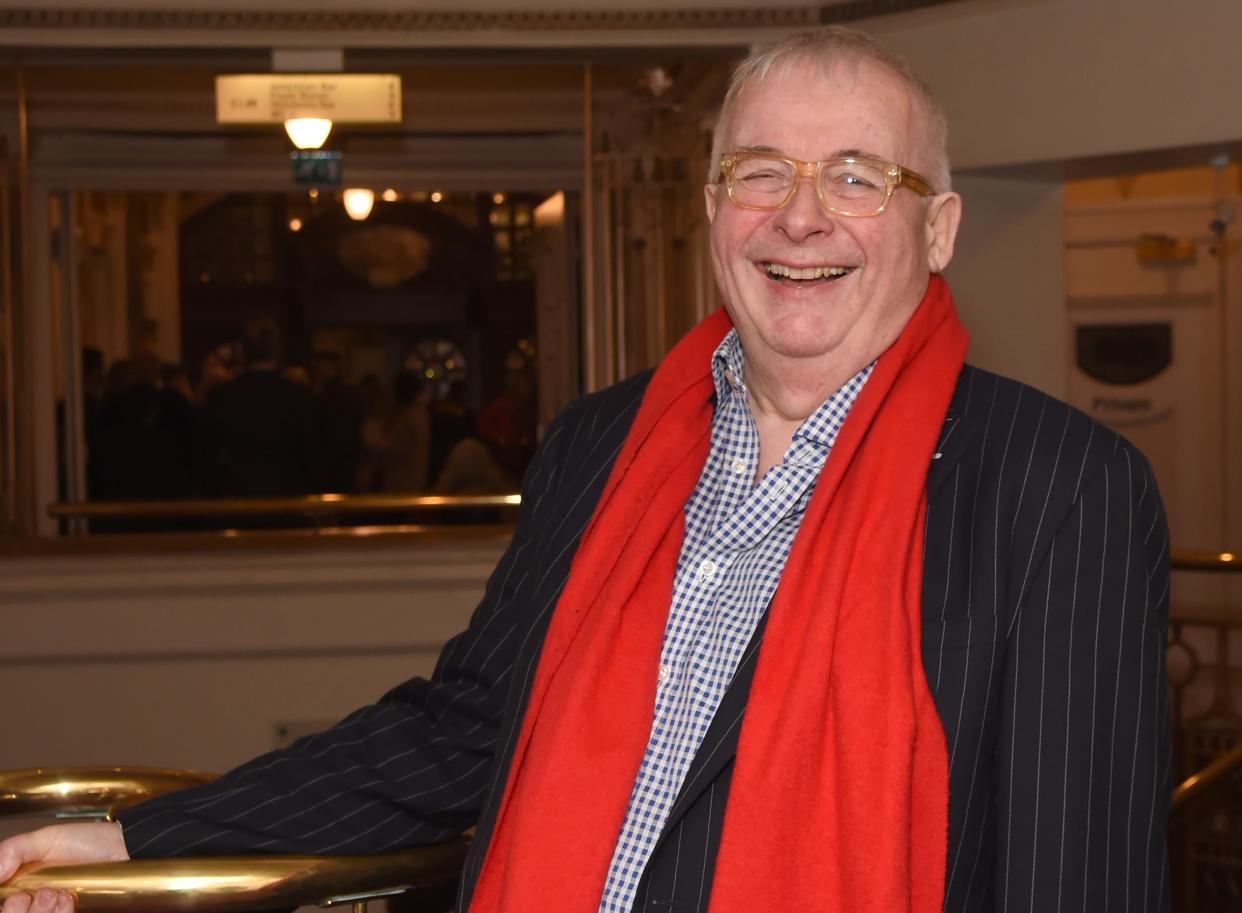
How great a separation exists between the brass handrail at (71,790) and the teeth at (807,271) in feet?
3.01

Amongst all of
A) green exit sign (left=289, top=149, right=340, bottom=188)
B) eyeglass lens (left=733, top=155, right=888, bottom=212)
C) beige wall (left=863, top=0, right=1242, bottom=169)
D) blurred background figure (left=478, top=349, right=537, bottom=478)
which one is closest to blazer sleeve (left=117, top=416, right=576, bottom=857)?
eyeglass lens (left=733, top=155, right=888, bottom=212)

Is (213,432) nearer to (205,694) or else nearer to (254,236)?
(254,236)

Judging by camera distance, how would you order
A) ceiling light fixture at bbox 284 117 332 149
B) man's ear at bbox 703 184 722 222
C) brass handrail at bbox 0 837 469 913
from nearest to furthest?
brass handrail at bbox 0 837 469 913 < man's ear at bbox 703 184 722 222 < ceiling light fixture at bbox 284 117 332 149

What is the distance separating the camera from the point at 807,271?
1.62 metres

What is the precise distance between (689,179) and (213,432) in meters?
2.33

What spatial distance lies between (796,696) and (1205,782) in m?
1.75

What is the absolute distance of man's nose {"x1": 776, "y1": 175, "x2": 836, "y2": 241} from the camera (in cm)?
159

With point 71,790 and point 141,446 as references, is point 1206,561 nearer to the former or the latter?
point 71,790

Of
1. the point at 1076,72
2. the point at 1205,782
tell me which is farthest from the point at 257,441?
→ the point at 1205,782

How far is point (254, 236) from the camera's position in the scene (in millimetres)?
6797

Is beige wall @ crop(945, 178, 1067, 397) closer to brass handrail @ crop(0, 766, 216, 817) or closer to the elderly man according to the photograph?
the elderly man

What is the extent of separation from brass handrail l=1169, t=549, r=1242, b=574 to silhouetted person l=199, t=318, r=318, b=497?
4057 millimetres

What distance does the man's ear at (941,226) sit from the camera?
1.65 metres

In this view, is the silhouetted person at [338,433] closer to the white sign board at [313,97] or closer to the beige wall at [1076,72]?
the white sign board at [313,97]
